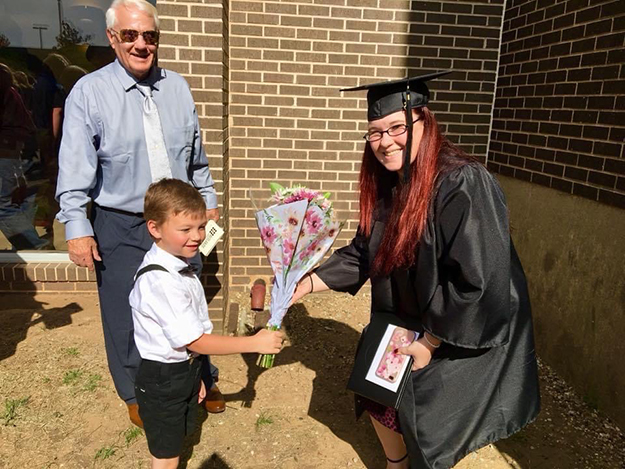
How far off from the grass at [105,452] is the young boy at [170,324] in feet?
2.35

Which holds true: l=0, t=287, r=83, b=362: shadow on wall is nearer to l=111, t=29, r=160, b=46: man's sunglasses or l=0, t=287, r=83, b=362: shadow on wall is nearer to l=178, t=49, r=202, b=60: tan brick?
l=178, t=49, r=202, b=60: tan brick

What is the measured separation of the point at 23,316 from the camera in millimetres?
4766

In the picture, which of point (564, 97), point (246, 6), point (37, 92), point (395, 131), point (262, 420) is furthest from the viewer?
point (37, 92)

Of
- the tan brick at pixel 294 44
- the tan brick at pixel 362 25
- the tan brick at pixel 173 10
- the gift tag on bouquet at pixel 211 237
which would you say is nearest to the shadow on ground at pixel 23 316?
the gift tag on bouquet at pixel 211 237

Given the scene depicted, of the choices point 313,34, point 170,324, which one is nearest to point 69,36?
point 313,34

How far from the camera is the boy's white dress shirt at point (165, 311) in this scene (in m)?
2.22

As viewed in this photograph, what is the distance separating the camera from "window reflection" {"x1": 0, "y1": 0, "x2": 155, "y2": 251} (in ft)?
16.4

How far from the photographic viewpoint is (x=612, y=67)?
3.47m

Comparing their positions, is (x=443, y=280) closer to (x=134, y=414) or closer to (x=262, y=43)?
(x=134, y=414)

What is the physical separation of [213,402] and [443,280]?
6.70 ft

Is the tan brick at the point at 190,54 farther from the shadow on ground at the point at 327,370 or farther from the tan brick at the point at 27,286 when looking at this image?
the tan brick at the point at 27,286

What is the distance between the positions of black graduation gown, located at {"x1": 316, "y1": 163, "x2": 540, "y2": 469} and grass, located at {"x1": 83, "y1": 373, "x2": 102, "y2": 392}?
238cm

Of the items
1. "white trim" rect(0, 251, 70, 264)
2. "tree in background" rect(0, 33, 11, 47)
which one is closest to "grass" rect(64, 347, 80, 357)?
"white trim" rect(0, 251, 70, 264)

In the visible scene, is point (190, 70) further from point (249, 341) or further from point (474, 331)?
point (474, 331)
